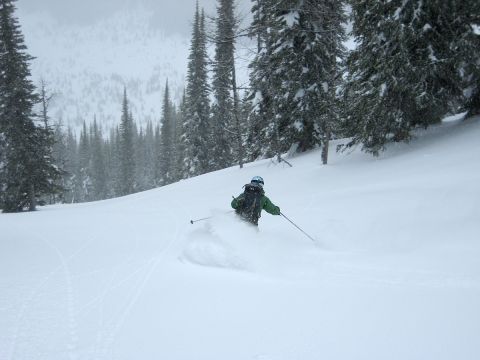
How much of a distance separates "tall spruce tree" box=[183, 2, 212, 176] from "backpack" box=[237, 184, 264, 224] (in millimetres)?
28974

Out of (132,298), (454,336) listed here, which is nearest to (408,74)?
(454,336)

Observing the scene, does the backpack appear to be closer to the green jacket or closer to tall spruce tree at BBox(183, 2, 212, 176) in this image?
the green jacket

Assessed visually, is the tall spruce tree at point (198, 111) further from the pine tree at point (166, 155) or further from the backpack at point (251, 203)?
the backpack at point (251, 203)

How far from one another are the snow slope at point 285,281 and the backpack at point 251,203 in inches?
13.0

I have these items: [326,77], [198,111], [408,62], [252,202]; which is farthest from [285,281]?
[198,111]

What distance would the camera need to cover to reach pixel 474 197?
763cm

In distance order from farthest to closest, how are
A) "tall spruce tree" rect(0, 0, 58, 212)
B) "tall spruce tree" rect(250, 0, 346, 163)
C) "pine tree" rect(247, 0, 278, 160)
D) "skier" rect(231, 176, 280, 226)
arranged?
1. "tall spruce tree" rect(0, 0, 58, 212)
2. "pine tree" rect(247, 0, 278, 160)
3. "tall spruce tree" rect(250, 0, 346, 163)
4. "skier" rect(231, 176, 280, 226)

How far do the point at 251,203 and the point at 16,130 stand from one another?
855 inches

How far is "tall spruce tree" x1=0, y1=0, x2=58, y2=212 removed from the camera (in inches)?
929

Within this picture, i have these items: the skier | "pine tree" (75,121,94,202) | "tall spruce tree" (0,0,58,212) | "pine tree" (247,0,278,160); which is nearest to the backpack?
the skier

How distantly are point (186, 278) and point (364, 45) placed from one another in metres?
10.4

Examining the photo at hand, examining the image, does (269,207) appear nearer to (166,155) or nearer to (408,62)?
(408,62)

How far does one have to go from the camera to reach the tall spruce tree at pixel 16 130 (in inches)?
929

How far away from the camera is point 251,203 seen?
325 inches
